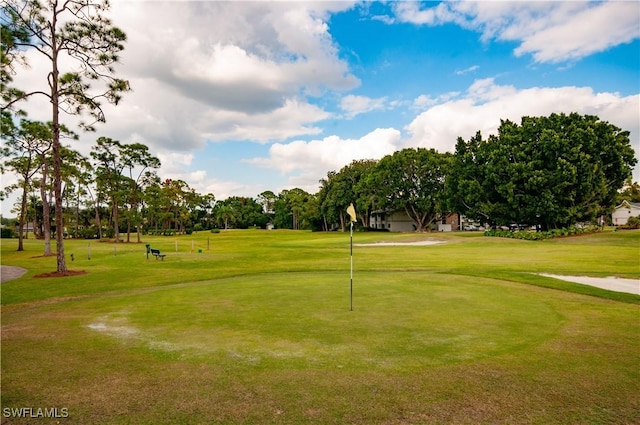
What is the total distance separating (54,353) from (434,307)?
340 inches

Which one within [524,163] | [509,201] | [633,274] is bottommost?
[633,274]

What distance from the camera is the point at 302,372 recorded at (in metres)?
5.99

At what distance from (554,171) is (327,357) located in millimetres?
51523

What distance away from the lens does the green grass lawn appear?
4.89 m

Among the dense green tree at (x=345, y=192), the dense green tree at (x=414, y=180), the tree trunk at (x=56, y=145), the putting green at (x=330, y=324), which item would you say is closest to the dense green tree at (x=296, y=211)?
the dense green tree at (x=345, y=192)

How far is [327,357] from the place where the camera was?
21.7 ft

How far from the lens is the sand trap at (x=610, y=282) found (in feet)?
46.6

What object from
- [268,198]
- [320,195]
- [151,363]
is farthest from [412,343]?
[268,198]

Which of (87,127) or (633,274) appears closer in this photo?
(633,274)

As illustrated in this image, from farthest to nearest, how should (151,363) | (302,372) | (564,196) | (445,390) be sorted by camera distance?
(564,196), (151,363), (302,372), (445,390)

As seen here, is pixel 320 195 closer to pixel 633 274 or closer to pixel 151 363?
pixel 633 274

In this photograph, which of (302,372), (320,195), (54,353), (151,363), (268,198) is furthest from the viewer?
(268,198)

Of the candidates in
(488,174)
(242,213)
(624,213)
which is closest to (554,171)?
(488,174)

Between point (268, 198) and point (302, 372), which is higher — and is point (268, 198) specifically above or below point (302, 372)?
above
